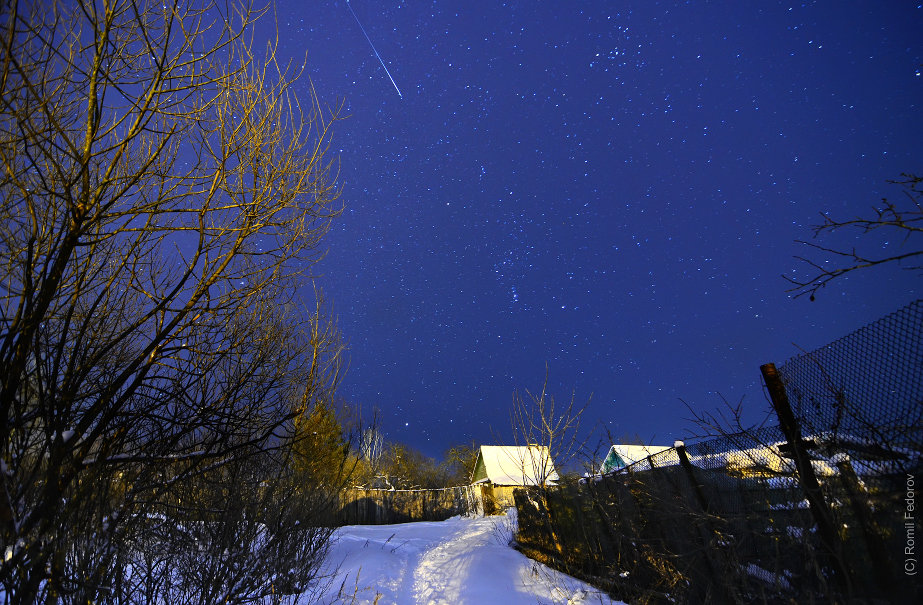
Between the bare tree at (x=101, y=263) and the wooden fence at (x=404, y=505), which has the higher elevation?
the bare tree at (x=101, y=263)

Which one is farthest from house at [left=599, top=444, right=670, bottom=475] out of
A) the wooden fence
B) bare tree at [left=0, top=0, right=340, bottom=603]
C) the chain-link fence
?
the wooden fence

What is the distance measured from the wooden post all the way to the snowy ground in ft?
13.0

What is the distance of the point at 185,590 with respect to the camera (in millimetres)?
3146

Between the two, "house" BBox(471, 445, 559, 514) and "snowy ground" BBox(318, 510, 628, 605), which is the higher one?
"house" BBox(471, 445, 559, 514)

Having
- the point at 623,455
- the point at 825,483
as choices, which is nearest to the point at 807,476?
the point at 825,483

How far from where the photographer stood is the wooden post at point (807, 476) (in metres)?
2.59

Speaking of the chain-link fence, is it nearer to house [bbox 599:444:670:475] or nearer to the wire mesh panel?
the wire mesh panel

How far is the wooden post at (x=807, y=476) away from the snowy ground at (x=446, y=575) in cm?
395

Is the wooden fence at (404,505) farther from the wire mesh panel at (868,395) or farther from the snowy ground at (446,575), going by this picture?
the wire mesh panel at (868,395)

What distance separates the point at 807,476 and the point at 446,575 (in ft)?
27.4

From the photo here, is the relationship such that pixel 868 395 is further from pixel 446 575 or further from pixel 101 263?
pixel 446 575

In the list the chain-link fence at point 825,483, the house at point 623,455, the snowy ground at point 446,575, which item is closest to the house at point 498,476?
the house at point 623,455

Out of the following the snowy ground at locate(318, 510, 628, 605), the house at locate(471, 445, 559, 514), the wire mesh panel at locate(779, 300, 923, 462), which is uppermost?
the wire mesh panel at locate(779, 300, 923, 462)

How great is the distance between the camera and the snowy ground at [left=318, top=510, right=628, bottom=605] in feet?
23.8
